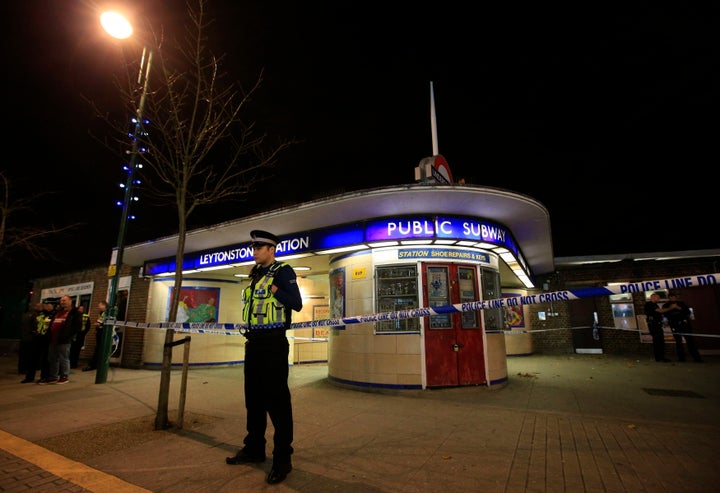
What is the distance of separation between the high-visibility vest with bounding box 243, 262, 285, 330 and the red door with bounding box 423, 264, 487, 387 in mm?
4033

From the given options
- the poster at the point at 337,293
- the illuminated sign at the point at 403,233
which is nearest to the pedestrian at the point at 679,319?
the illuminated sign at the point at 403,233

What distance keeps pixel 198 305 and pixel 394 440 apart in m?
8.76

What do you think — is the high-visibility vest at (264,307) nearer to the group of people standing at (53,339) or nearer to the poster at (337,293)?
the poster at (337,293)

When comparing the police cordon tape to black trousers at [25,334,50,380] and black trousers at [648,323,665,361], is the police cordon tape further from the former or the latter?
black trousers at [648,323,665,361]

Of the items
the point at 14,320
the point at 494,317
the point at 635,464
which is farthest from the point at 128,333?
the point at 14,320

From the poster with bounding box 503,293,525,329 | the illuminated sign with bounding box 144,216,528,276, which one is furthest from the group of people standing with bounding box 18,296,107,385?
the poster with bounding box 503,293,525,329

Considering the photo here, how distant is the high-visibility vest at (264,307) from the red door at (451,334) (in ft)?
13.2

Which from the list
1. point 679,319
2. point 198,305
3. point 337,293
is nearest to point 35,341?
point 198,305

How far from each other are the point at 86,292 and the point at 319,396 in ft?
44.2

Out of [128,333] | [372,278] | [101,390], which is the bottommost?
[101,390]

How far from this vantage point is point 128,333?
11.4 m

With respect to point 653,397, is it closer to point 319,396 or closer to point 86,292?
point 319,396

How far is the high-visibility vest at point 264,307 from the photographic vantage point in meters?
3.38

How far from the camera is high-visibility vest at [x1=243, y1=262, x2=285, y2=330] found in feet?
11.1
